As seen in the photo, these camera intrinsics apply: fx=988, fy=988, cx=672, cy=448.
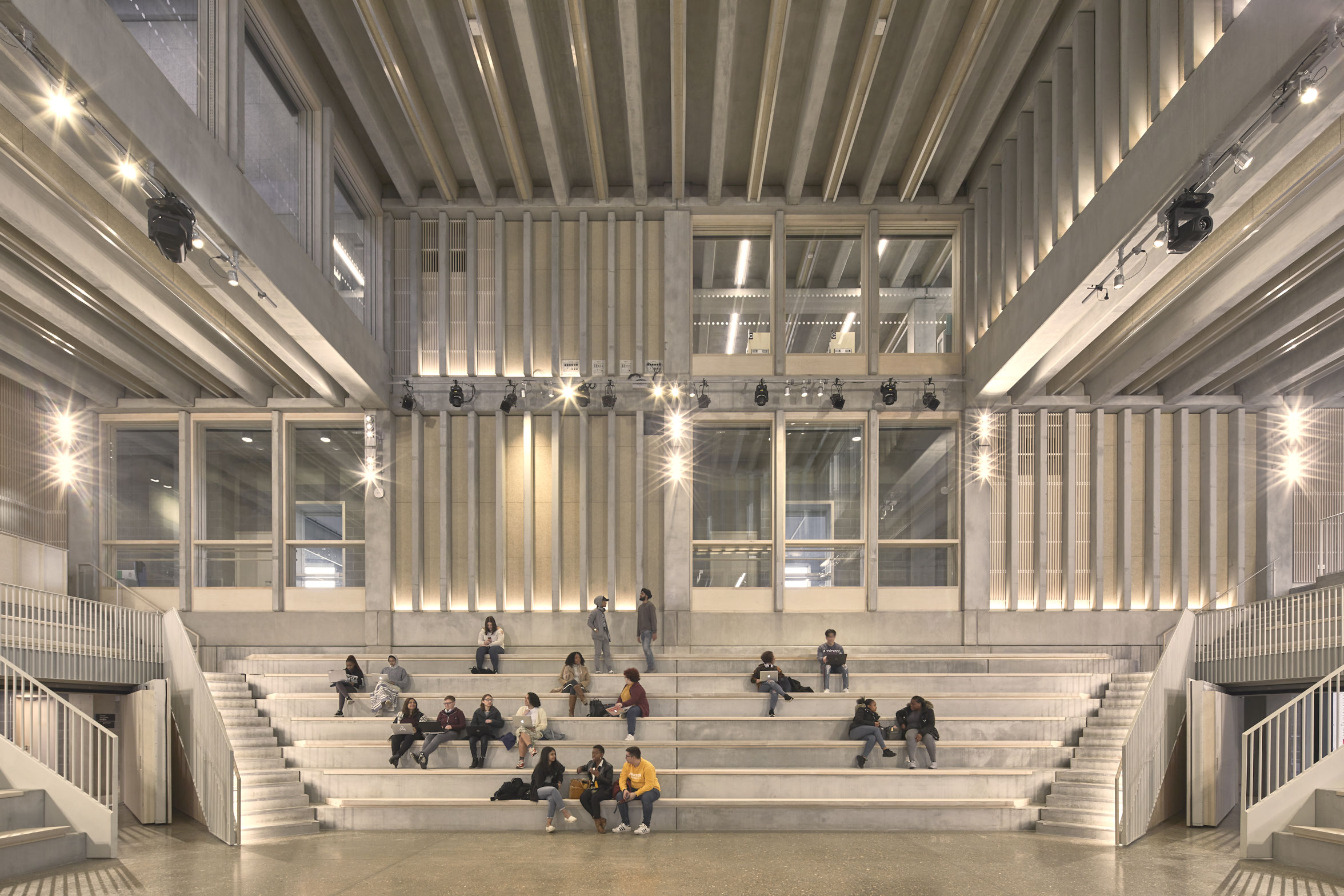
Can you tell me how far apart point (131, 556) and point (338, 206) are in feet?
25.1

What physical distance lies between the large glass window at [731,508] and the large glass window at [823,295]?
6.40 ft

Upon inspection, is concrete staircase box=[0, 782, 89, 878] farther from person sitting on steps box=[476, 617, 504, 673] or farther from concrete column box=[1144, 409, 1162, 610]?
concrete column box=[1144, 409, 1162, 610]

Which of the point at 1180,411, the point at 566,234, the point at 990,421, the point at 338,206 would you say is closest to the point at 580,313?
the point at 566,234

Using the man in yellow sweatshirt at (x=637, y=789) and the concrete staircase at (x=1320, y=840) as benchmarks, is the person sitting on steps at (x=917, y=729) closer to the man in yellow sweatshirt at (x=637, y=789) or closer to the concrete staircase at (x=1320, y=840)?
the man in yellow sweatshirt at (x=637, y=789)

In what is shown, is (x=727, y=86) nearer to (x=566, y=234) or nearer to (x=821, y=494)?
(x=566, y=234)

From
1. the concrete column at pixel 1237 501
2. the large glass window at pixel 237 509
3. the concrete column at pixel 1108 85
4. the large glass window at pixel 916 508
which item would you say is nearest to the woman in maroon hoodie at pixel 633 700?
the large glass window at pixel 916 508

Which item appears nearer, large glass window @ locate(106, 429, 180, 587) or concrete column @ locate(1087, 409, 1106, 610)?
concrete column @ locate(1087, 409, 1106, 610)

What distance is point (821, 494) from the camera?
739 inches

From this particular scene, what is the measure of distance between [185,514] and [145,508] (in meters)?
0.83

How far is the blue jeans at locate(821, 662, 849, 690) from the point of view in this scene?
15406 mm

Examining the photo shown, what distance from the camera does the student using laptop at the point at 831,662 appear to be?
15.4 m

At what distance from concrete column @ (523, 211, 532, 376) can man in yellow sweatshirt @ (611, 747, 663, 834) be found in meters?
9.06

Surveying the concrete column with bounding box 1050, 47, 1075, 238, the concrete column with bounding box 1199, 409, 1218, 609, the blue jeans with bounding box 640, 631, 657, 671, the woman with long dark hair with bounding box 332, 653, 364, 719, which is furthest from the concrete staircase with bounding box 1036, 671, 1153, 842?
the woman with long dark hair with bounding box 332, 653, 364, 719

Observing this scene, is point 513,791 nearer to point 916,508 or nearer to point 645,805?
point 645,805
